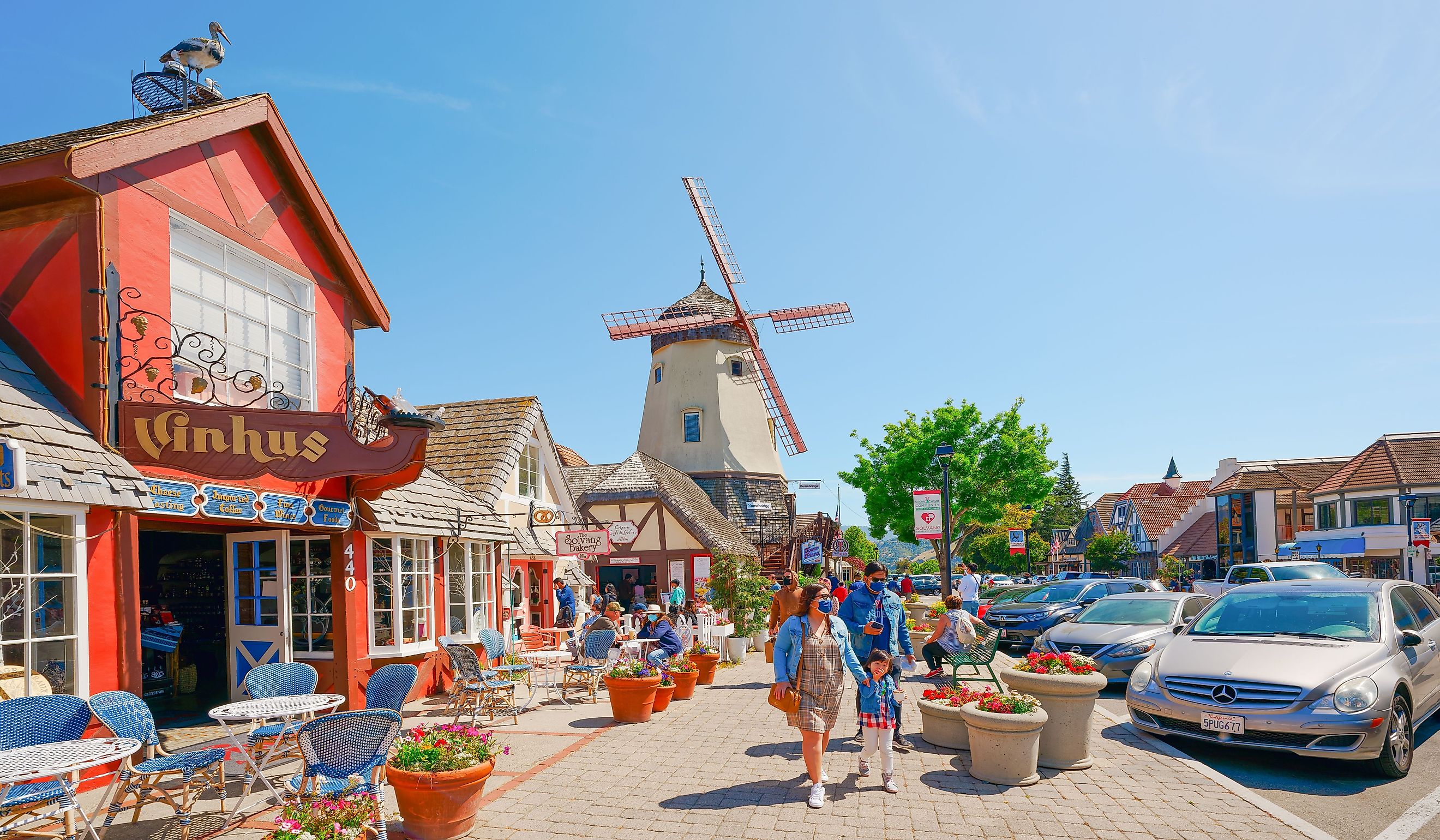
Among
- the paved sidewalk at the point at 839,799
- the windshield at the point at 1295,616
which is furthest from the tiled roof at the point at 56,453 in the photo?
the windshield at the point at 1295,616

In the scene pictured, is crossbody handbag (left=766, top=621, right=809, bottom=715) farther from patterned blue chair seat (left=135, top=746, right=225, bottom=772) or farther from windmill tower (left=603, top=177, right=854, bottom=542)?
windmill tower (left=603, top=177, right=854, bottom=542)

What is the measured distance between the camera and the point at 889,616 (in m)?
8.27

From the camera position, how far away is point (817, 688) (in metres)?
6.70

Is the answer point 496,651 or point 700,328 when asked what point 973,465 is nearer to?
point 700,328

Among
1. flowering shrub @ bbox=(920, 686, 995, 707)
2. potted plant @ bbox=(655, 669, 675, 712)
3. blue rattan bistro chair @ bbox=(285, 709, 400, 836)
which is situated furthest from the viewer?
potted plant @ bbox=(655, 669, 675, 712)

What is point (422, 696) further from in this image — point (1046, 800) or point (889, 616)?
point (1046, 800)

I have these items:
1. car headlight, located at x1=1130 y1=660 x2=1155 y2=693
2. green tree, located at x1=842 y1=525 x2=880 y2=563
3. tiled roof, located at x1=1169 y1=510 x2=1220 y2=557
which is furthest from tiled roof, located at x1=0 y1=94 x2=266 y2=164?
green tree, located at x1=842 y1=525 x2=880 y2=563

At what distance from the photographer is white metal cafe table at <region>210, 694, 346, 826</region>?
240 inches

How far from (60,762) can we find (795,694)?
4883 millimetres

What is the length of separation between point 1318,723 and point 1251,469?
45.1 m

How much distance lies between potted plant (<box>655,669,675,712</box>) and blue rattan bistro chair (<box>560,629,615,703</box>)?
1376mm

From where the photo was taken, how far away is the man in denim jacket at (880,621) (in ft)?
27.0

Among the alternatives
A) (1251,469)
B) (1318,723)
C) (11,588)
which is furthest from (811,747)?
(1251,469)

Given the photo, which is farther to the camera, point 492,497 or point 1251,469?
point 1251,469
